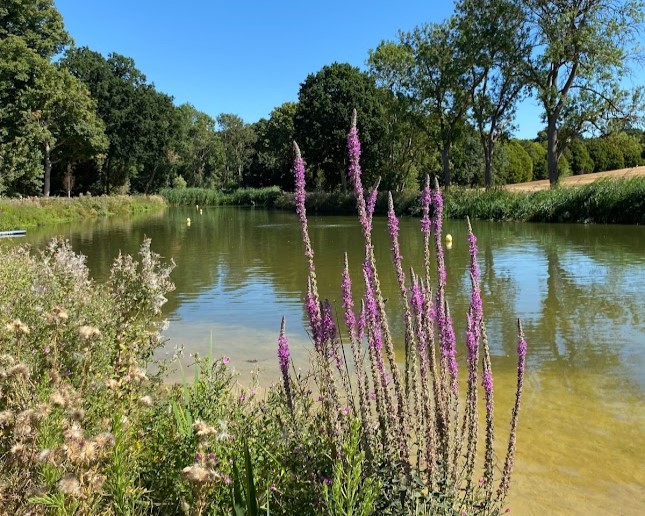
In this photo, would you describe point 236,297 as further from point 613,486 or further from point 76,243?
point 76,243

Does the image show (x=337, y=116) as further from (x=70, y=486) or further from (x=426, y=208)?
(x=70, y=486)

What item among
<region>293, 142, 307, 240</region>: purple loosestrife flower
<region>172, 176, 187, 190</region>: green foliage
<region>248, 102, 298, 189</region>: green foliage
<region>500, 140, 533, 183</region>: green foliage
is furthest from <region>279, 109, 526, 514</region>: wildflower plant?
<region>172, 176, 187, 190</region>: green foliage

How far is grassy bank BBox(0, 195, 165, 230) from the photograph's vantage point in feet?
113

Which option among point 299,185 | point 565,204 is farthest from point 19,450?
point 565,204

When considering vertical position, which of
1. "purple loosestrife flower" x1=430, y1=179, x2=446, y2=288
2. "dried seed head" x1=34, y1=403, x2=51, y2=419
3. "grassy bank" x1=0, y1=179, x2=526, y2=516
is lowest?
"grassy bank" x1=0, y1=179, x2=526, y2=516

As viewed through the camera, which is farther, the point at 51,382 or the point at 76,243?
the point at 76,243

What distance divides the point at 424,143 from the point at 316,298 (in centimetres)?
5489

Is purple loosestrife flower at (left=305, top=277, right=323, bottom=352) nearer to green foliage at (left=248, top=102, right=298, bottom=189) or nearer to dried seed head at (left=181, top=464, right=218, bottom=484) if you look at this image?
dried seed head at (left=181, top=464, right=218, bottom=484)

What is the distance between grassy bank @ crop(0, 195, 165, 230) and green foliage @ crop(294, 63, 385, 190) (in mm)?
19454

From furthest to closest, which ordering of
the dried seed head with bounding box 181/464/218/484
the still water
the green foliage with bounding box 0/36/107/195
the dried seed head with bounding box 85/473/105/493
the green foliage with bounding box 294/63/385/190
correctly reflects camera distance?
the green foliage with bounding box 294/63/385/190
the green foliage with bounding box 0/36/107/195
the still water
the dried seed head with bounding box 85/473/105/493
the dried seed head with bounding box 181/464/218/484

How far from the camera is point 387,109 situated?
175 ft

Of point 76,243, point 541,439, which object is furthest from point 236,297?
point 76,243

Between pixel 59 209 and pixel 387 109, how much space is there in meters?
30.5

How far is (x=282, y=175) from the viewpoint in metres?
82.8
